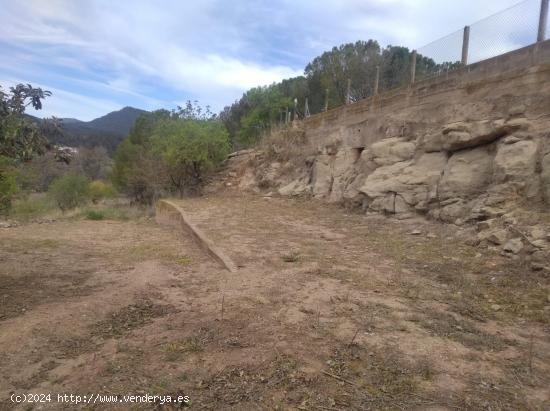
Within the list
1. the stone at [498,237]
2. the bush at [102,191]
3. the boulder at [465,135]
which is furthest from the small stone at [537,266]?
the bush at [102,191]

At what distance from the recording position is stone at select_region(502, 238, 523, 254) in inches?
213

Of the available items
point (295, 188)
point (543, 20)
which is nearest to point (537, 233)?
point (543, 20)

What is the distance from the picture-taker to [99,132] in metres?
67.9

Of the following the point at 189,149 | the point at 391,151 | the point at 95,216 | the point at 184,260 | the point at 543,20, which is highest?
the point at 543,20

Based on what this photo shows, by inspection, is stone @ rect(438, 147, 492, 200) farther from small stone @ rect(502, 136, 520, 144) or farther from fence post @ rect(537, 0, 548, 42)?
fence post @ rect(537, 0, 548, 42)

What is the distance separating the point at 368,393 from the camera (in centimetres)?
259

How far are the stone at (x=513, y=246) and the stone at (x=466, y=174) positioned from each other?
79.9 inches

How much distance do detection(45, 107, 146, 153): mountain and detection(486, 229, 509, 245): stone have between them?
584 cm

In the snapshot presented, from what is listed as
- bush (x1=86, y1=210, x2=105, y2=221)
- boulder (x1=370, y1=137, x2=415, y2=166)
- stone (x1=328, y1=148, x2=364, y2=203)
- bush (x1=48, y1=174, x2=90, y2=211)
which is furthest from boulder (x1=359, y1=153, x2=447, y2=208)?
bush (x1=48, y1=174, x2=90, y2=211)

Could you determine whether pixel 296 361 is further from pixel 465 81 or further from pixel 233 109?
pixel 233 109

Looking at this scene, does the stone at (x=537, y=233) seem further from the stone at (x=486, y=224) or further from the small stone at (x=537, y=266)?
the stone at (x=486, y=224)

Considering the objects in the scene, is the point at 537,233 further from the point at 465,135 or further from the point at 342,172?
the point at 342,172

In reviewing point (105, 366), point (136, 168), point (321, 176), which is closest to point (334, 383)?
point (105, 366)

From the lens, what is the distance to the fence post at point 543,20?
763cm
